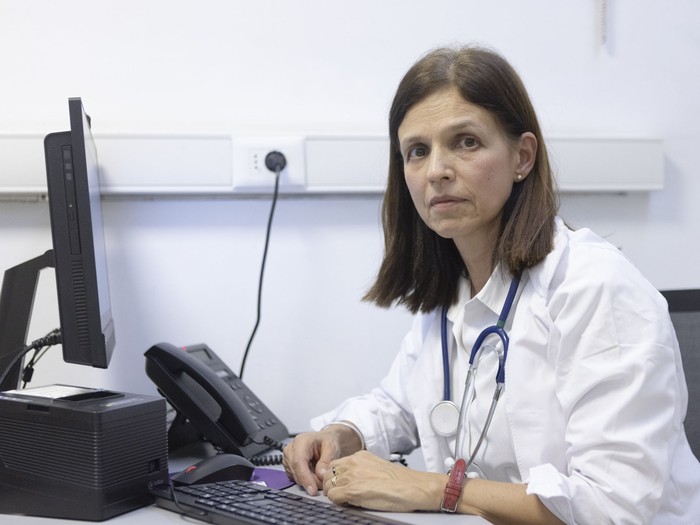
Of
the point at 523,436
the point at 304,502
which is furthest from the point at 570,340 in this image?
the point at 304,502

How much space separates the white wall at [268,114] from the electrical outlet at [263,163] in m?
0.05

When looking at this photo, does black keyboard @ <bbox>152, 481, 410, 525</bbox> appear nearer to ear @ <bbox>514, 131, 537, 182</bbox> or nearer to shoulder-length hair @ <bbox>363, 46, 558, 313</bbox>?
shoulder-length hair @ <bbox>363, 46, 558, 313</bbox>

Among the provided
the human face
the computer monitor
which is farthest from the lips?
the computer monitor

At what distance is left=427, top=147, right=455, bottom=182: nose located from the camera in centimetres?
125

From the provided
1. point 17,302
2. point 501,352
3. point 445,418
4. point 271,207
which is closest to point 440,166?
point 501,352

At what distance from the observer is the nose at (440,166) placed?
125cm

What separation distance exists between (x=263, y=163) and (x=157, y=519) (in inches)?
38.3

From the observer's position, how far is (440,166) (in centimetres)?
126

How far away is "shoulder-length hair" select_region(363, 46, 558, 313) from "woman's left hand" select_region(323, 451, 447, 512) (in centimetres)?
38

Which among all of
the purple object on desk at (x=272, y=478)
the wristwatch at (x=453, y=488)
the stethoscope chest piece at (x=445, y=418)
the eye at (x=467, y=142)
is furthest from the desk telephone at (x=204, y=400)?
the eye at (x=467, y=142)

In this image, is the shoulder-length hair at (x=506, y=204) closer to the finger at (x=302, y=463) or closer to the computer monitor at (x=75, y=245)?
the finger at (x=302, y=463)

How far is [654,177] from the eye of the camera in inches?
75.6

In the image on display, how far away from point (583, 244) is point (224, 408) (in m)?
0.69

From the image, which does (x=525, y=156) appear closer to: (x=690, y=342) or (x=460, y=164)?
(x=460, y=164)
